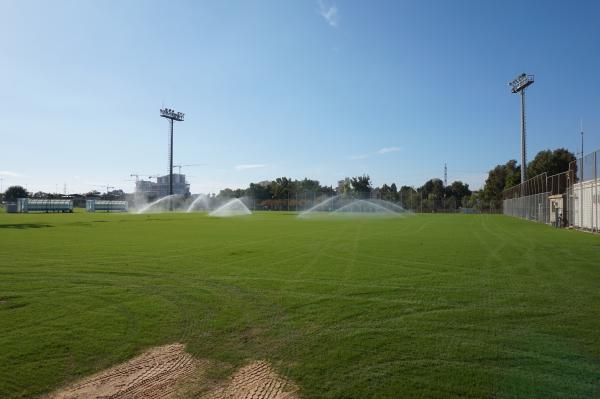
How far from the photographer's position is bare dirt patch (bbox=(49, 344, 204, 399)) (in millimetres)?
4395

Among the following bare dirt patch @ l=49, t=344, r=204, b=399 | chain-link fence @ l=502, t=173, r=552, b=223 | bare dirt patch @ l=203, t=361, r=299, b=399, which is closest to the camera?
bare dirt patch @ l=203, t=361, r=299, b=399

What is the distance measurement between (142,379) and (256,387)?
1.39 meters

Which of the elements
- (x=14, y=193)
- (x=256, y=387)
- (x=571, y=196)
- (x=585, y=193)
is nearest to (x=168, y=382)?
(x=256, y=387)

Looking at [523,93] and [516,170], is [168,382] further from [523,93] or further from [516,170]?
[516,170]

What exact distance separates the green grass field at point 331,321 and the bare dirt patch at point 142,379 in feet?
0.74

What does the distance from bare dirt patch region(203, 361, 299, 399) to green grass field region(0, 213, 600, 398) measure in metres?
0.18

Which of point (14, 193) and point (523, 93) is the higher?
point (523, 93)

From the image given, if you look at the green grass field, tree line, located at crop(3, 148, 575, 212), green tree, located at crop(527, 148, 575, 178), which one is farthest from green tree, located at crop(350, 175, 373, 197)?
the green grass field

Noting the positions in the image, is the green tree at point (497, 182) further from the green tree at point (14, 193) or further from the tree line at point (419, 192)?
the green tree at point (14, 193)

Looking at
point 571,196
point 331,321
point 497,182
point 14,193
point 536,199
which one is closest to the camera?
point 331,321

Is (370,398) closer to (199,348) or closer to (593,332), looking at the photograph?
(199,348)

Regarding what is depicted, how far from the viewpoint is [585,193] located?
27.3 m

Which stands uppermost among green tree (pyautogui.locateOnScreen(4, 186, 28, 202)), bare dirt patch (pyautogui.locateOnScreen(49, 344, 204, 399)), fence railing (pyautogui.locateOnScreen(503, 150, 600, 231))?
green tree (pyautogui.locateOnScreen(4, 186, 28, 202))

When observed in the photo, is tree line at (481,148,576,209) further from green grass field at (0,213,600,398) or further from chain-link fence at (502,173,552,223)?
green grass field at (0,213,600,398)
